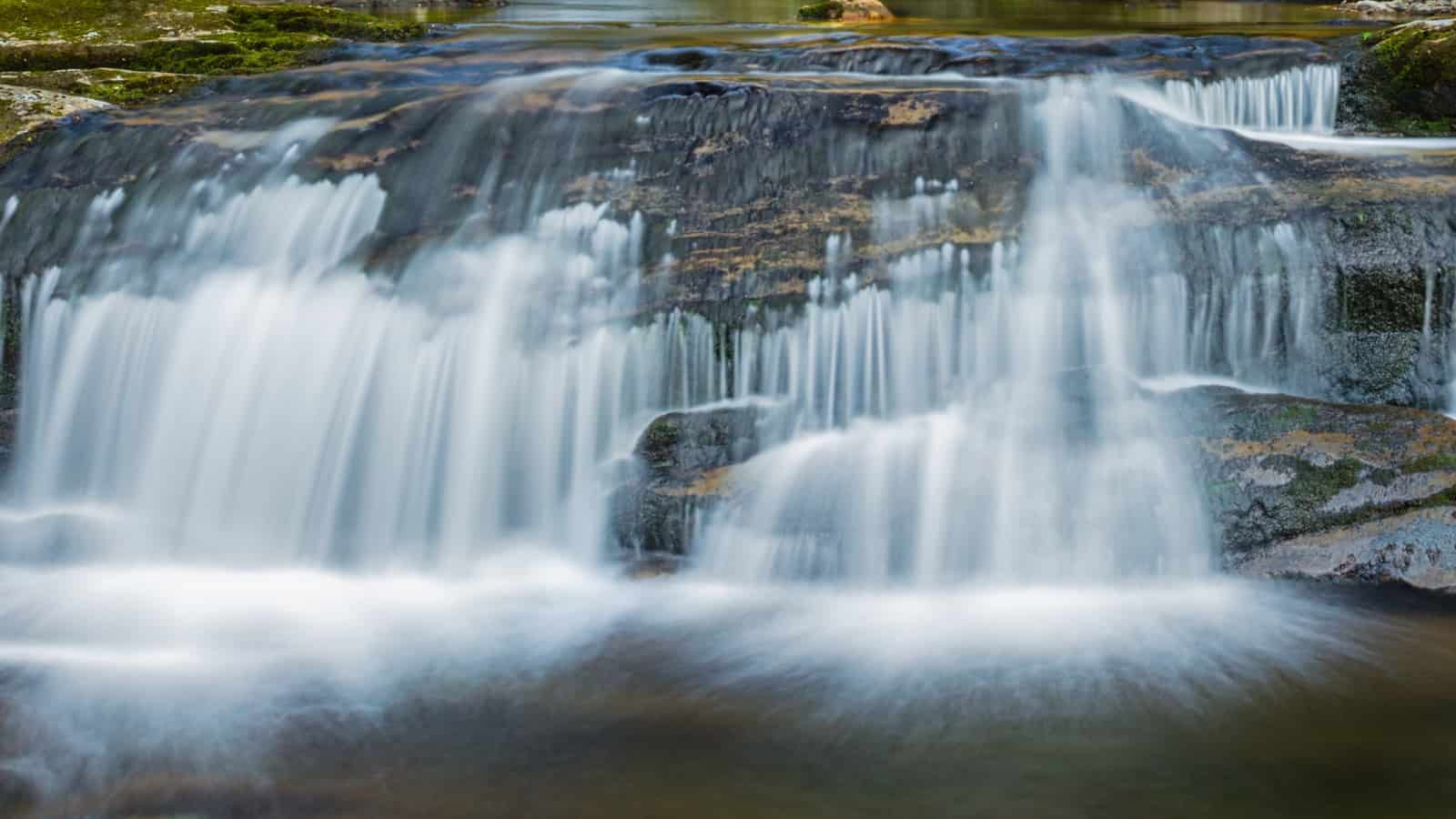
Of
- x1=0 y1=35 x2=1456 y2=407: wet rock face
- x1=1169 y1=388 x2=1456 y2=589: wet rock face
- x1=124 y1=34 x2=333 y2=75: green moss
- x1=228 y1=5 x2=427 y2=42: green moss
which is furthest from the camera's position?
x1=228 y1=5 x2=427 y2=42: green moss

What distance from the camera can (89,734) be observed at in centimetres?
455

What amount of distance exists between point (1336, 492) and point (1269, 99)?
14.2ft

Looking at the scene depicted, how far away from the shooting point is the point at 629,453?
20.4 ft

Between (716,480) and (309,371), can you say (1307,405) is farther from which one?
(309,371)

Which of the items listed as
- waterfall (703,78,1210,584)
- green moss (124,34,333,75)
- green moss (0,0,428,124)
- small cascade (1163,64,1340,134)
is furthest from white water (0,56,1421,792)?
green moss (124,34,333,75)

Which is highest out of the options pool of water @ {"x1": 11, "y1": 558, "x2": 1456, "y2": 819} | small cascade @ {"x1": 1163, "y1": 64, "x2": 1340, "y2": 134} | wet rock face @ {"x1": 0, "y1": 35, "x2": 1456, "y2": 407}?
small cascade @ {"x1": 1163, "y1": 64, "x2": 1340, "y2": 134}

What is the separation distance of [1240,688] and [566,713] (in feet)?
9.02

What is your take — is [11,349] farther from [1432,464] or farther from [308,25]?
[1432,464]

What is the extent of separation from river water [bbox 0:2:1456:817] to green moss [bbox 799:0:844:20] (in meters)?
7.55

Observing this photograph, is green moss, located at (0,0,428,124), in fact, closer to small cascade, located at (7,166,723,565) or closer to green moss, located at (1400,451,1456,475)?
small cascade, located at (7,166,723,565)

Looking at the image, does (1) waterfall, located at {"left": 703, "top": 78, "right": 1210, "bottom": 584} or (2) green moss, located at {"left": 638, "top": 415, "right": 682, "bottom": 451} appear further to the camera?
(2) green moss, located at {"left": 638, "top": 415, "right": 682, "bottom": 451}

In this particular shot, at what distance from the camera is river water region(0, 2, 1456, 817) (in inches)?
174

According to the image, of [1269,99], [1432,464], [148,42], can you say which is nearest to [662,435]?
[1432,464]

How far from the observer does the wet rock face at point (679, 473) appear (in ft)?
19.7
